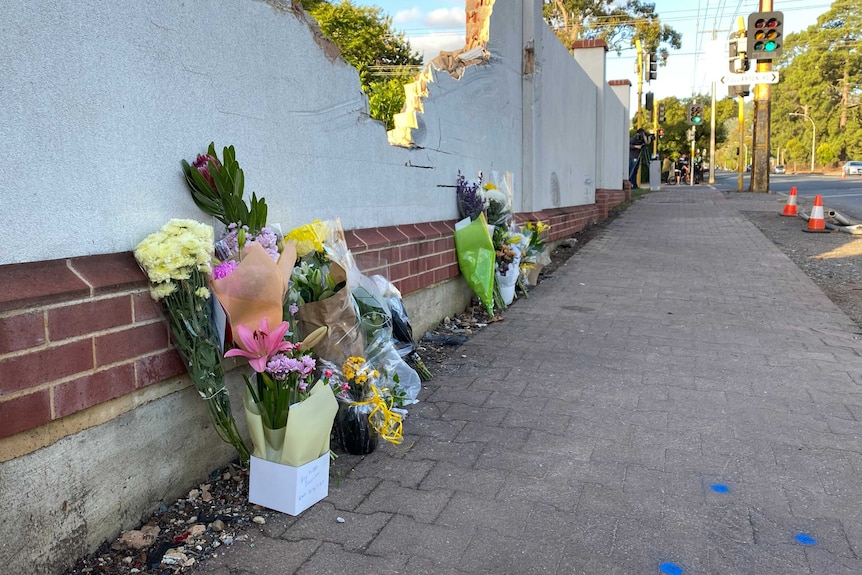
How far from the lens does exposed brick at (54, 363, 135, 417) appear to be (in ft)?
6.94

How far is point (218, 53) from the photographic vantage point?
9.51 ft

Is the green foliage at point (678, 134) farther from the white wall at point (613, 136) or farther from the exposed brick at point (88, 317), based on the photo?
the exposed brick at point (88, 317)

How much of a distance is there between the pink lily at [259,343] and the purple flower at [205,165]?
657 mm

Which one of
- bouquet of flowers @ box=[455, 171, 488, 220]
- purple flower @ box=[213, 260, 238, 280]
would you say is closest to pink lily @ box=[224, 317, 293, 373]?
purple flower @ box=[213, 260, 238, 280]

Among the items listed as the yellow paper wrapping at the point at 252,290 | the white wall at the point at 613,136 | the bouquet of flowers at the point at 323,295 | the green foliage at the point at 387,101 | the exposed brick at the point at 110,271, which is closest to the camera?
the exposed brick at the point at 110,271

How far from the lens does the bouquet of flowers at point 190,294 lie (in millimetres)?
2389

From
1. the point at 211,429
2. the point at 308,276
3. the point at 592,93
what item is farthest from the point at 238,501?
the point at 592,93

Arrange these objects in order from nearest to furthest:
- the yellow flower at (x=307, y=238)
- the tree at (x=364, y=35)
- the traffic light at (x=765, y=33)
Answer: the yellow flower at (x=307, y=238) < the traffic light at (x=765, y=33) < the tree at (x=364, y=35)

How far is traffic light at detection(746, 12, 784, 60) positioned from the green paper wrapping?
44.3ft

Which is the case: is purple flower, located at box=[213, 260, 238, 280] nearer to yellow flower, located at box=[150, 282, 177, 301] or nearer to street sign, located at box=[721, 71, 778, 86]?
yellow flower, located at box=[150, 282, 177, 301]

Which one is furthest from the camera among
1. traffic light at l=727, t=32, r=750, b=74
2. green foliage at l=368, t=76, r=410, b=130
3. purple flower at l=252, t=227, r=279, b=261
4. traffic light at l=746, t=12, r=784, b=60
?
traffic light at l=727, t=32, r=750, b=74

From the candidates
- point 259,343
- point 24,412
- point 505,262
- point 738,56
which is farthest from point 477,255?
point 738,56

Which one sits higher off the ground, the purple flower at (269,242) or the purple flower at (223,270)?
the purple flower at (269,242)

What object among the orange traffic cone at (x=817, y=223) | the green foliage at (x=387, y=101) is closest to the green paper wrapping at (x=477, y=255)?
the green foliage at (x=387, y=101)
